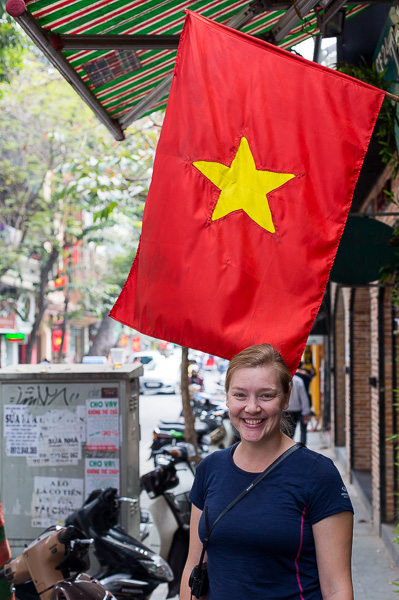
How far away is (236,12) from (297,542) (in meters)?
3.86

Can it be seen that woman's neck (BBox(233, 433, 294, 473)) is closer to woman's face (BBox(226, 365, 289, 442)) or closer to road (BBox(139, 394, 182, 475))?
woman's face (BBox(226, 365, 289, 442))

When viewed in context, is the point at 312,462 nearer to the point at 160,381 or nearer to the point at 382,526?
the point at 382,526

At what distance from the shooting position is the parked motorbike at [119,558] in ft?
16.2

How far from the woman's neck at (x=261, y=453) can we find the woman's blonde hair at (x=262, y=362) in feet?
0.59

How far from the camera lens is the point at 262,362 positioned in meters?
2.53

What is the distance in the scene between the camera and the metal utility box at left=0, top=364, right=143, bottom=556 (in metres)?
6.42

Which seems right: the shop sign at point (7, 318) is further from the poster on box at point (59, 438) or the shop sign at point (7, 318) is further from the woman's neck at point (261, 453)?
the woman's neck at point (261, 453)

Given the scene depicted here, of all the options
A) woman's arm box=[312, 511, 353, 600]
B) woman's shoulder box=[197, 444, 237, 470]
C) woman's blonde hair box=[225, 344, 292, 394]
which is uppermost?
woman's blonde hair box=[225, 344, 292, 394]

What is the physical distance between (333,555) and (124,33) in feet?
12.3

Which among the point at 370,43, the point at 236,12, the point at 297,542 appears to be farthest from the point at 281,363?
the point at 370,43

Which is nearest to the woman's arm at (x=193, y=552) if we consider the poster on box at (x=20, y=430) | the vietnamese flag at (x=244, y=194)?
the vietnamese flag at (x=244, y=194)

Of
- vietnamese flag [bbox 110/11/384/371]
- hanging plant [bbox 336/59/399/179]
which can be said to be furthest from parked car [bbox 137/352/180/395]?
vietnamese flag [bbox 110/11/384/371]

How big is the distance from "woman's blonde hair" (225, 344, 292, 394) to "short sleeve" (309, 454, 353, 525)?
32cm

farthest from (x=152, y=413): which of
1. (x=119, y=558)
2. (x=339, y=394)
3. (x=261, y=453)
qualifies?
(x=261, y=453)
